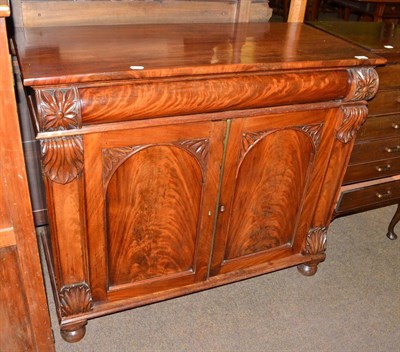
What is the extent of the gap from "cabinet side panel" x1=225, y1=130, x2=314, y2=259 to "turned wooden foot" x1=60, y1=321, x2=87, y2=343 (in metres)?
0.64

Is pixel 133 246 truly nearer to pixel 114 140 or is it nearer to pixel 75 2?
pixel 114 140

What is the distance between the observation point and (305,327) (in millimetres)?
1934

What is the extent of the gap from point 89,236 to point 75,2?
0.89 metres

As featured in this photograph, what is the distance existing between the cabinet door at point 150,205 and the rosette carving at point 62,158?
0.12 feet

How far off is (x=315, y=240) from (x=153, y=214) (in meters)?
0.84

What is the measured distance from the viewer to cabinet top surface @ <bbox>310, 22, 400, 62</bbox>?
5.87 ft

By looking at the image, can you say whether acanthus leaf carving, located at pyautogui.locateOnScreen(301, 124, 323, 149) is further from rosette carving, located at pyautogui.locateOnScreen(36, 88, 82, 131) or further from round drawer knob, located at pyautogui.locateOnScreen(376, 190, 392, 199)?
rosette carving, located at pyautogui.locateOnScreen(36, 88, 82, 131)

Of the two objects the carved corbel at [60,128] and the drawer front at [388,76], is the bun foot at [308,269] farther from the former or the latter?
the carved corbel at [60,128]

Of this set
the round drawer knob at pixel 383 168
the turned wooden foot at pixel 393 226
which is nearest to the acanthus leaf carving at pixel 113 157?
the round drawer knob at pixel 383 168

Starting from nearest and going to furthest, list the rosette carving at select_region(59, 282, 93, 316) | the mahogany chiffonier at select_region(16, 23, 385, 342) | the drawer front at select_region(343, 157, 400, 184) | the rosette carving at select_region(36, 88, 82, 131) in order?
the rosette carving at select_region(36, 88, 82, 131)
the mahogany chiffonier at select_region(16, 23, 385, 342)
the rosette carving at select_region(59, 282, 93, 316)
the drawer front at select_region(343, 157, 400, 184)

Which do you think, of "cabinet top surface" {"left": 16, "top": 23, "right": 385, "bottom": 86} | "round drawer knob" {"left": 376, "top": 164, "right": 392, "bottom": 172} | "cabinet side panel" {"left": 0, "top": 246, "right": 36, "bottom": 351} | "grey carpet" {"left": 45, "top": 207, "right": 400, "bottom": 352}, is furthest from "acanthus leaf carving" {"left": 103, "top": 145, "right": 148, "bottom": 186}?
"round drawer knob" {"left": 376, "top": 164, "right": 392, "bottom": 172}

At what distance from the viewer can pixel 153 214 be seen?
1.62 meters

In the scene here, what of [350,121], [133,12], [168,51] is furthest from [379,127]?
[133,12]

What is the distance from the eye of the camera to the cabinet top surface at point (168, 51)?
4.19 ft
